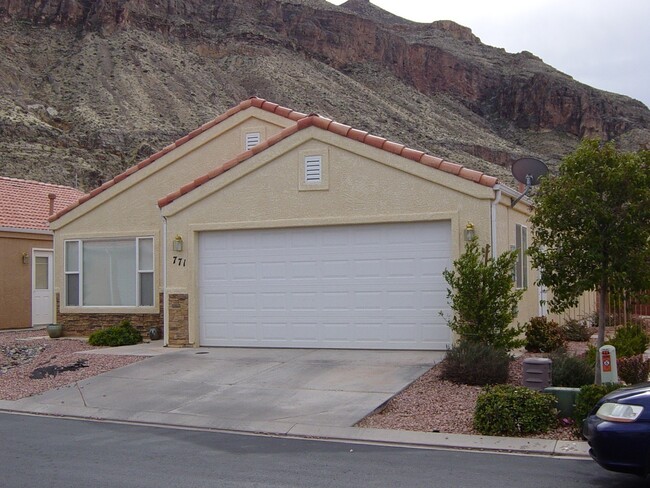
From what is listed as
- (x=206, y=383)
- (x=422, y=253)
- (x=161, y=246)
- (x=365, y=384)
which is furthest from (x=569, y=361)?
(x=161, y=246)

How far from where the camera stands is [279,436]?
9648 millimetres

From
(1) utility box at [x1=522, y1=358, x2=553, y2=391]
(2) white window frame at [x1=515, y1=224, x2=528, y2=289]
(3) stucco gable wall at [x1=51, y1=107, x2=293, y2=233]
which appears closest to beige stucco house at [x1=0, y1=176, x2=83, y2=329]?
(3) stucco gable wall at [x1=51, y1=107, x2=293, y2=233]

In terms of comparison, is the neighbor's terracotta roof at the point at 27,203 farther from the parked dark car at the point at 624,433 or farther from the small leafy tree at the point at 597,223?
the parked dark car at the point at 624,433

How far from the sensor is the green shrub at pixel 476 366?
1138 centimetres

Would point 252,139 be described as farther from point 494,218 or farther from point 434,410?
point 434,410

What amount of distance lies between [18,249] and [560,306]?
16.6m

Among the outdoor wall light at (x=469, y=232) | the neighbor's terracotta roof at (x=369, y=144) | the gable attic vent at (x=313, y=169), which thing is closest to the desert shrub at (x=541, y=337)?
the outdoor wall light at (x=469, y=232)

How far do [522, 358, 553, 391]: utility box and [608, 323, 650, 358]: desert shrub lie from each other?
3.08m

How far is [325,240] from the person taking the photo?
14.9m

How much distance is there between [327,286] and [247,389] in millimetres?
3448

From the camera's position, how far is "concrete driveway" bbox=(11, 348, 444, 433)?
10453mm

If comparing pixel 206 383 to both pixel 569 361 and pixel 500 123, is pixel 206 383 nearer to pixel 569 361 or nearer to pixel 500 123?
pixel 569 361

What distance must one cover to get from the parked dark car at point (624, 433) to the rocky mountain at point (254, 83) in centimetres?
4132

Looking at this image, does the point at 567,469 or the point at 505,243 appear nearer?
the point at 567,469
